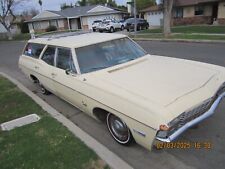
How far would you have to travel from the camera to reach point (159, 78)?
139 inches

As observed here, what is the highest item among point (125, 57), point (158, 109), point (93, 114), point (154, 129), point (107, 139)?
point (125, 57)

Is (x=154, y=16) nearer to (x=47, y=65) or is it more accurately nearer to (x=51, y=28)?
(x=51, y=28)

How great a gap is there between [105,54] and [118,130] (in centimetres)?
153

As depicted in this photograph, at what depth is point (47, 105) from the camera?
216 inches

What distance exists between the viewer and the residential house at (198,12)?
88.0 ft

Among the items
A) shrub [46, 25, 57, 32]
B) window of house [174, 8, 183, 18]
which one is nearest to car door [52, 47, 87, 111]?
window of house [174, 8, 183, 18]

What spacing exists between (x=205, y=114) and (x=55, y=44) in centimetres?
342

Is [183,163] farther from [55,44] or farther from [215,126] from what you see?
[55,44]

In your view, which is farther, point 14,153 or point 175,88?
point 14,153

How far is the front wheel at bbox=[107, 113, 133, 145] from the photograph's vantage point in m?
3.51

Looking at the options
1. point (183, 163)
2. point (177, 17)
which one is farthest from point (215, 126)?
point (177, 17)

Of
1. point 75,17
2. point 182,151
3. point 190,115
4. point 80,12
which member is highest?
point 80,12

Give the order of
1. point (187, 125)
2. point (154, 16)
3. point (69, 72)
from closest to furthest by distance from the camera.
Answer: point (187, 125) < point (69, 72) < point (154, 16)

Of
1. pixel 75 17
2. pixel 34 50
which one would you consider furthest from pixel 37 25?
pixel 34 50
